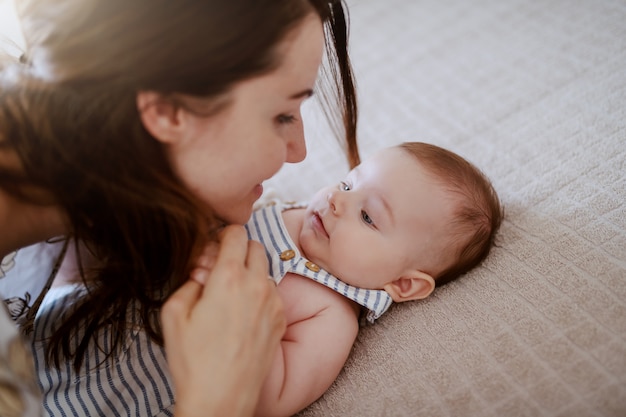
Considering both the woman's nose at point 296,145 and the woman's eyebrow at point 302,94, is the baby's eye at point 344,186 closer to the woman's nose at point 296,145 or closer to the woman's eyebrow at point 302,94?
the woman's nose at point 296,145

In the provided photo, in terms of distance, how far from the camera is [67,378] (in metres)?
0.90

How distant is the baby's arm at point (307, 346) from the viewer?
860mm

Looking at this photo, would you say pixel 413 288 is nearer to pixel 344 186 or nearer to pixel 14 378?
pixel 344 186

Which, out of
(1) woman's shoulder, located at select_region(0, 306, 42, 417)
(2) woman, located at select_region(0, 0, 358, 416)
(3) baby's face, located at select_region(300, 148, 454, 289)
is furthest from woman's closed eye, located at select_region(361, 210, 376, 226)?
(1) woman's shoulder, located at select_region(0, 306, 42, 417)

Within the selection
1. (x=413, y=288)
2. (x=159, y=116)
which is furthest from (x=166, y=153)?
(x=413, y=288)

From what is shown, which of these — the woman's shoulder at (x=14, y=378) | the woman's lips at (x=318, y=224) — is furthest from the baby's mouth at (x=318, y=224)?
the woman's shoulder at (x=14, y=378)

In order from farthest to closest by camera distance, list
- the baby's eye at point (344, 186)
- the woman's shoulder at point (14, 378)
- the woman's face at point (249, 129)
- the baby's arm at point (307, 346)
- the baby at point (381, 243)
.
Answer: the baby's eye at point (344, 186)
the baby at point (381, 243)
the baby's arm at point (307, 346)
the woman's face at point (249, 129)
the woman's shoulder at point (14, 378)

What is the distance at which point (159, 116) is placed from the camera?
0.72 metres

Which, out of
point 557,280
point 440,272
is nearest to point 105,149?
point 440,272

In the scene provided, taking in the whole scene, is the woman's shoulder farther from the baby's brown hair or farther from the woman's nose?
the baby's brown hair

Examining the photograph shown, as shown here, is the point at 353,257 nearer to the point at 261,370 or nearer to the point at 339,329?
the point at 339,329

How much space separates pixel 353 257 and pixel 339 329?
0.13 meters

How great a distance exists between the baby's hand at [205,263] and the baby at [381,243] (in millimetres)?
163

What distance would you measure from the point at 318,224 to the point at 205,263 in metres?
0.29
